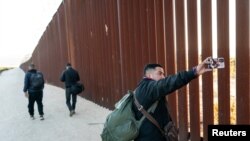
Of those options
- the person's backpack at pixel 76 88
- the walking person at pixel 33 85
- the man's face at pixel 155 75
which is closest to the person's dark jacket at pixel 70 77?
the person's backpack at pixel 76 88

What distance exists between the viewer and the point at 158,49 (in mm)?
7965

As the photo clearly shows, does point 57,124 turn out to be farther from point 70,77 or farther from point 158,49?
point 158,49

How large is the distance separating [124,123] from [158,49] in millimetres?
3772

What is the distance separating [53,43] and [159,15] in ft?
44.3

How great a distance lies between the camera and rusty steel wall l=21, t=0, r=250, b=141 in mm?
5926

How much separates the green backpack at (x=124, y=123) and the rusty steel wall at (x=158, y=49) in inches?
81.5

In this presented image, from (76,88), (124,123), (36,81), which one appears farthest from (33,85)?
(124,123)

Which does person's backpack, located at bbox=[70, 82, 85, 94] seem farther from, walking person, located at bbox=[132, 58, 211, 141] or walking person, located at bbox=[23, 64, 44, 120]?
walking person, located at bbox=[132, 58, 211, 141]

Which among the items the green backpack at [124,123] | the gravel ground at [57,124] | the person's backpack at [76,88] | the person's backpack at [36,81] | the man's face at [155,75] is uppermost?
the man's face at [155,75]

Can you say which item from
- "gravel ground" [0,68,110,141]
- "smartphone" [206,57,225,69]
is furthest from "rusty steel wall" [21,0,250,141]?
"smartphone" [206,57,225,69]

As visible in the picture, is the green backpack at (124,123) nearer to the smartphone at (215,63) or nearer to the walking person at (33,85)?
the smartphone at (215,63)

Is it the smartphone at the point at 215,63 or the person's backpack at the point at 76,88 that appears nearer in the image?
the smartphone at the point at 215,63

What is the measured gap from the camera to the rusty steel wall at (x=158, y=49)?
5.93 m

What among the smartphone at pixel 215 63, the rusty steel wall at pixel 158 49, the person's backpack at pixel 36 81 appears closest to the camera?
the smartphone at pixel 215 63
